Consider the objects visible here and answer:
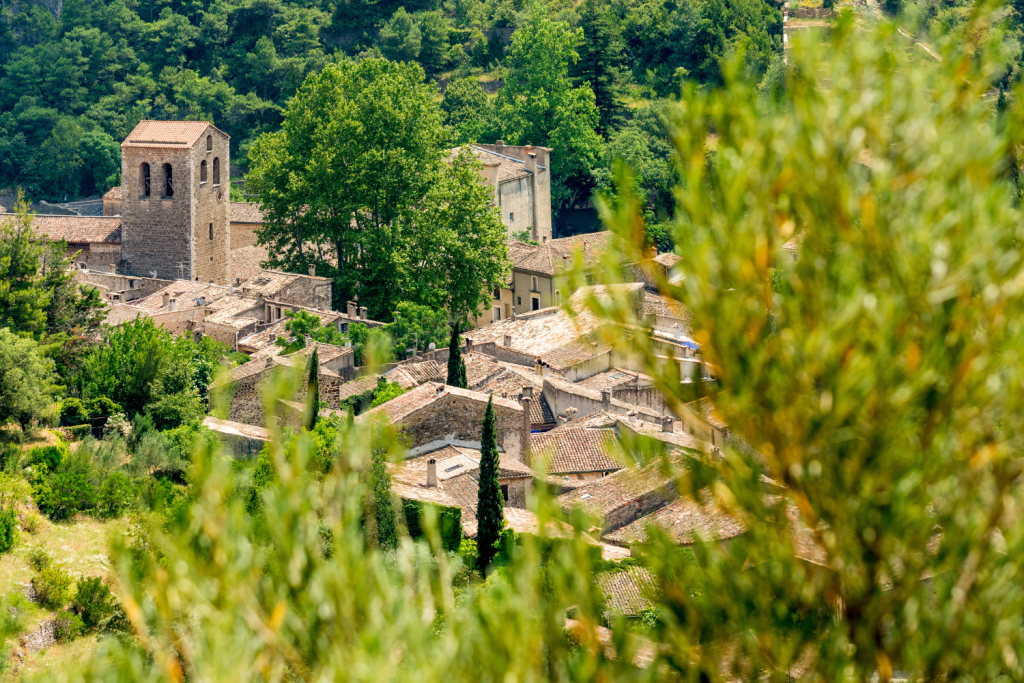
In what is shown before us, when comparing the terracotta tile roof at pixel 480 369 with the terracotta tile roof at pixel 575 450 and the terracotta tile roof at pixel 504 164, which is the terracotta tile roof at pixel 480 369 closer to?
the terracotta tile roof at pixel 575 450

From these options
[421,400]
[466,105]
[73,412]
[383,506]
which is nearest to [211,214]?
[73,412]

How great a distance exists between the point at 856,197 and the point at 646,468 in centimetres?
155

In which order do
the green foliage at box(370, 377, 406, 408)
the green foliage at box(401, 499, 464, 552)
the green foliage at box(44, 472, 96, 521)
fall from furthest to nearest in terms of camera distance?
the green foliage at box(370, 377, 406, 408) → the green foliage at box(44, 472, 96, 521) → the green foliage at box(401, 499, 464, 552)

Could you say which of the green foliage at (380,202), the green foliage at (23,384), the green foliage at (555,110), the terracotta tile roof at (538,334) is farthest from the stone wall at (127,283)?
the green foliage at (555,110)

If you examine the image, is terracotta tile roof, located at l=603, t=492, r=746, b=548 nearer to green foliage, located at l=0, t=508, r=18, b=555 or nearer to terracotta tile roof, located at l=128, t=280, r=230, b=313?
green foliage, located at l=0, t=508, r=18, b=555

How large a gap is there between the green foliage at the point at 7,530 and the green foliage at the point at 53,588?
127 cm

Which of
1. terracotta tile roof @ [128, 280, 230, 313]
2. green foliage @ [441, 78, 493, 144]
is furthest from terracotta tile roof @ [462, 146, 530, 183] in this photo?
terracotta tile roof @ [128, 280, 230, 313]

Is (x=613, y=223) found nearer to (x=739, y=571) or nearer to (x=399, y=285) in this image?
(x=739, y=571)

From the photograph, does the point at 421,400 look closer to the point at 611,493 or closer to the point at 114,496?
the point at 611,493

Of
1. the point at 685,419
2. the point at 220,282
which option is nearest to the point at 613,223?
the point at 685,419

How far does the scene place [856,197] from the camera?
5008 mm

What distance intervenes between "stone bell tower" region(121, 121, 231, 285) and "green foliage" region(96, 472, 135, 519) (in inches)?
802

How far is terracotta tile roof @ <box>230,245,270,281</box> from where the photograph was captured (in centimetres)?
4241

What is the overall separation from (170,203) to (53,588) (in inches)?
1006
